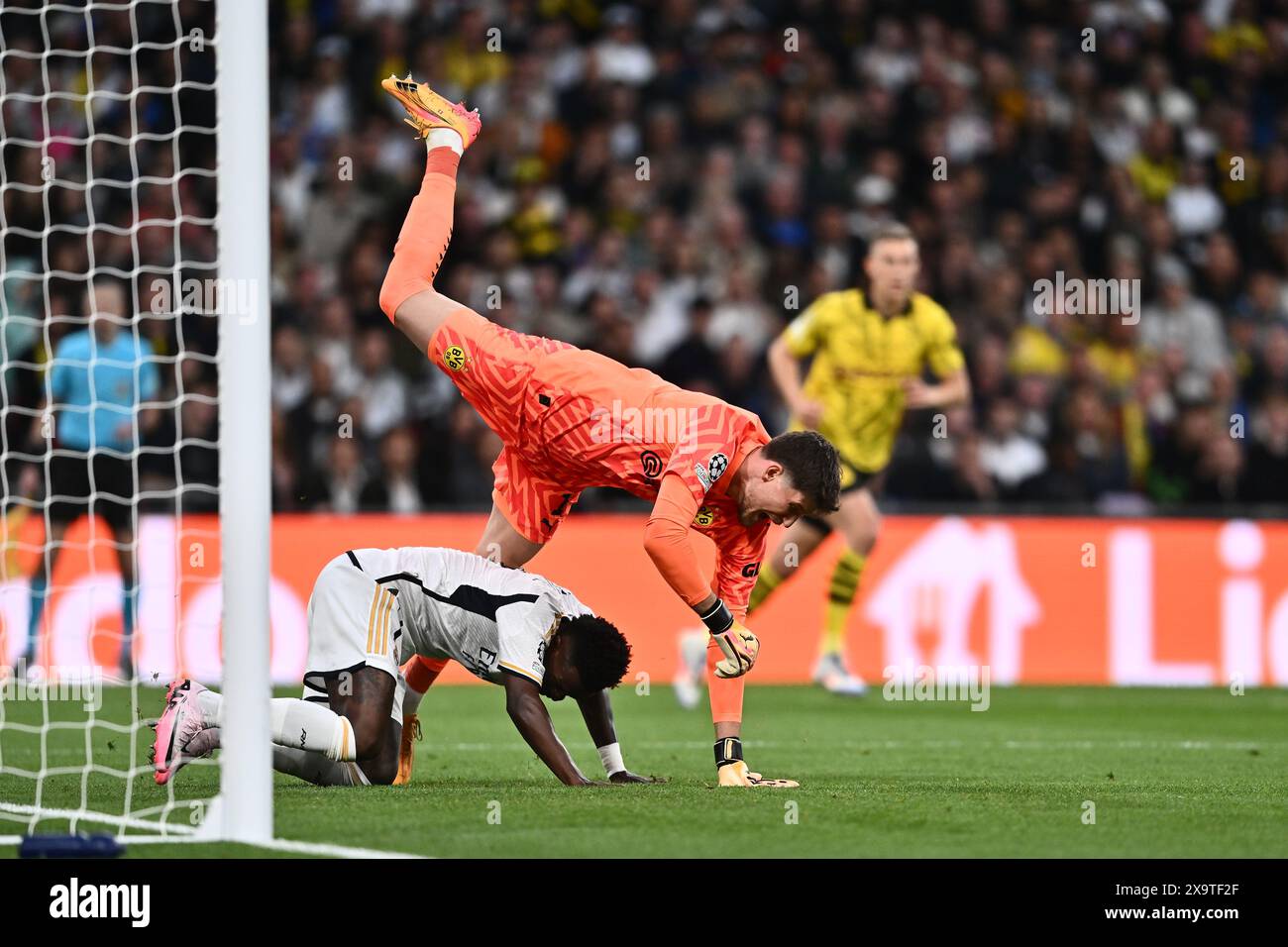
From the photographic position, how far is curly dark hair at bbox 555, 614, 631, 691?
5949 millimetres

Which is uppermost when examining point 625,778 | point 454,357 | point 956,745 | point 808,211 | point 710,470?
point 808,211

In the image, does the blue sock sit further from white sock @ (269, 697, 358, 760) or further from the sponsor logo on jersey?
the sponsor logo on jersey

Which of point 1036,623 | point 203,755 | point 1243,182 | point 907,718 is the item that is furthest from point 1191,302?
point 203,755

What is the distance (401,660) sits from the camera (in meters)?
6.27

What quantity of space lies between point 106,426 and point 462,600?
5164mm

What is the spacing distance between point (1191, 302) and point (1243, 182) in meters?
1.54

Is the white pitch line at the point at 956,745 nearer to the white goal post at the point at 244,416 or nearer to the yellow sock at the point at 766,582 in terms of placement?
the yellow sock at the point at 766,582

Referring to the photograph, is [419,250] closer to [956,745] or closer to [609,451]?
[609,451]

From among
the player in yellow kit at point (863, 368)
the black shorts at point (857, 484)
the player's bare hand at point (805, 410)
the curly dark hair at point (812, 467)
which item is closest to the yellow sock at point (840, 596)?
the player in yellow kit at point (863, 368)

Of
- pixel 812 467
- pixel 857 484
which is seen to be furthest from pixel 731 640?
pixel 857 484

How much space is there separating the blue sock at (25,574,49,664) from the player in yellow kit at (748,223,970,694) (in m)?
4.26

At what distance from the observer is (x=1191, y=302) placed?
14953 millimetres
